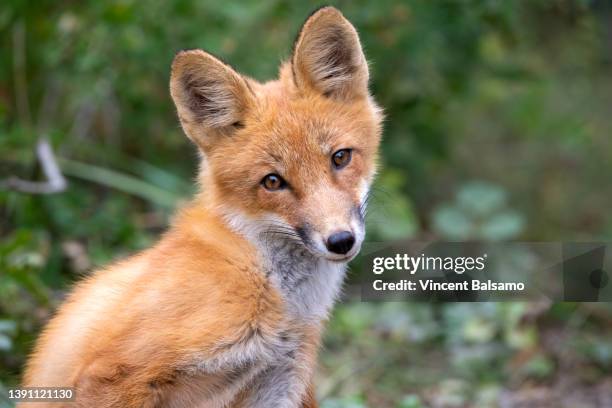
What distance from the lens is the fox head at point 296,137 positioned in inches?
139

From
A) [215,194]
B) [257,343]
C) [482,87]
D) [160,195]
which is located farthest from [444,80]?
[257,343]

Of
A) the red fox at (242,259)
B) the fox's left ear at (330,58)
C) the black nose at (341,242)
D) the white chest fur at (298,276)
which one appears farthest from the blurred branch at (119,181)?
the black nose at (341,242)

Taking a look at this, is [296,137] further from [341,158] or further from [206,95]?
[206,95]

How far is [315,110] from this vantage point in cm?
383

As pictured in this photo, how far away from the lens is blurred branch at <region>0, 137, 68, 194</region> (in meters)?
5.81

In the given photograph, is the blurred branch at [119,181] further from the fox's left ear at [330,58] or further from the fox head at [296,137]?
the fox's left ear at [330,58]

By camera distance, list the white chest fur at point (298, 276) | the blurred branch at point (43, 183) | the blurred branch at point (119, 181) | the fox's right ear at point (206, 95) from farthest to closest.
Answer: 1. the blurred branch at point (119, 181)
2. the blurred branch at point (43, 183)
3. the fox's right ear at point (206, 95)
4. the white chest fur at point (298, 276)

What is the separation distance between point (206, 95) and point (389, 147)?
4426 millimetres

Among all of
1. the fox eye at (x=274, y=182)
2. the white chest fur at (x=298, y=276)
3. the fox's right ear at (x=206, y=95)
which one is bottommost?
the white chest fur at (x=298, y=276)

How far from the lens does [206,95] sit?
3910mm

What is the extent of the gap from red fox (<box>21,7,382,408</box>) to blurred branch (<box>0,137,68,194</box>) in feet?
6.67

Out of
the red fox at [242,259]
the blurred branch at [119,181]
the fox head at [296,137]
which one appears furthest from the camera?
the blurred branch at [119,181]

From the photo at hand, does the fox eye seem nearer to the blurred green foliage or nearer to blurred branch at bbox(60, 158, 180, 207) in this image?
the blurred green foliage

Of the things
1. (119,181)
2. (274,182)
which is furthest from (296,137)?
(119,181)
